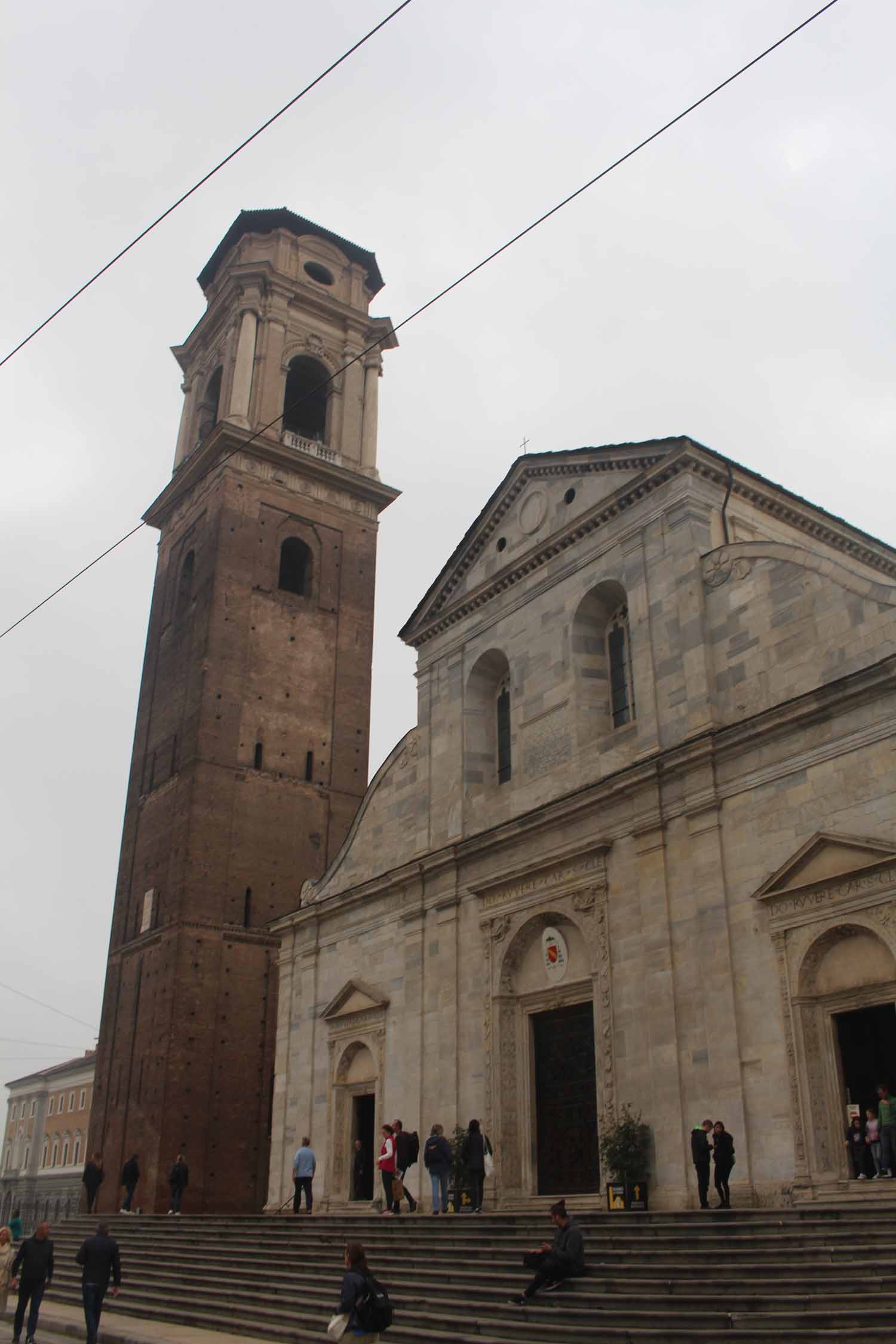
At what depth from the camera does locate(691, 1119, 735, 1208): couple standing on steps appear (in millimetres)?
16219

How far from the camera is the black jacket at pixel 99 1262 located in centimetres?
1315

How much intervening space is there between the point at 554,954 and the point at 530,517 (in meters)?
8.70

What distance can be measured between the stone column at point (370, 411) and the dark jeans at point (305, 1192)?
82.9 ft

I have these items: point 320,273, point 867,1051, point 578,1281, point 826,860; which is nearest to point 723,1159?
point 867,1051

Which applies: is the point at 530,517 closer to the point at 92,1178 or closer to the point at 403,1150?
the point at 403,1150

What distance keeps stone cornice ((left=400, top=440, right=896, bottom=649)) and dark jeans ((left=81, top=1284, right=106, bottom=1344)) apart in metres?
14.9

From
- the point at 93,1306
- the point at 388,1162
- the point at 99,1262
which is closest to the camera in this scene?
the point at 93,1306

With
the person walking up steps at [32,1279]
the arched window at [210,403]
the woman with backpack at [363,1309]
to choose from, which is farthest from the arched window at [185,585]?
the woman with backpack at [363,1309]

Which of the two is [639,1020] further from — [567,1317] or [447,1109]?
[567,1317]

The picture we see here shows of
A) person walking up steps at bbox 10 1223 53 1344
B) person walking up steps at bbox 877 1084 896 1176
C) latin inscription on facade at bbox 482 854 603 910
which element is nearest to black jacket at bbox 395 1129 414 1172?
latin inscription on facade at bbox 482 854 603 910

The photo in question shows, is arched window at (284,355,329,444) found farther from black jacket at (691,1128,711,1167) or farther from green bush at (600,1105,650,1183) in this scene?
black jacket at (691,1128,711,1167)

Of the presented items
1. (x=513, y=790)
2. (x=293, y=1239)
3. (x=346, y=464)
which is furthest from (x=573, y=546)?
(x=346, y=464)

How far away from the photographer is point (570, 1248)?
12258mm

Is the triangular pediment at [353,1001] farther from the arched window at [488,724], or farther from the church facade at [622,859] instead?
the arched window at [488,724]
